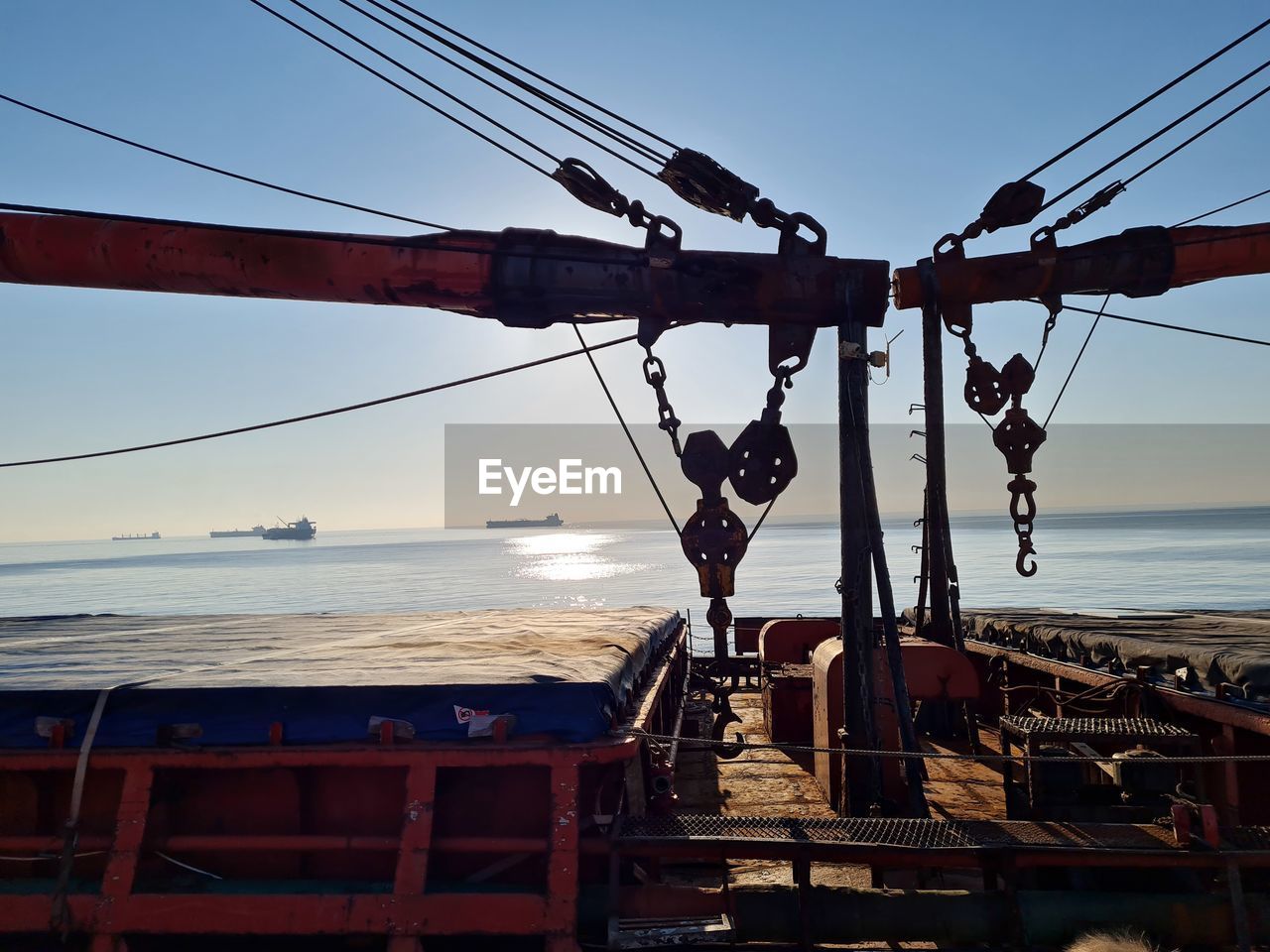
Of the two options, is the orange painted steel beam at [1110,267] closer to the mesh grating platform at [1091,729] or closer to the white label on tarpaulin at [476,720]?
the mesh grating platform at [1091,729]

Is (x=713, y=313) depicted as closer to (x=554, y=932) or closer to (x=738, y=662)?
(x=554, y=932)

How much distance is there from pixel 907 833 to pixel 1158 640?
4.64m

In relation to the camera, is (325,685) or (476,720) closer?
(476,720)

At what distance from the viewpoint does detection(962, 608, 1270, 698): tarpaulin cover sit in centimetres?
616

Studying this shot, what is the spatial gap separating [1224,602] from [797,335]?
46628 mm

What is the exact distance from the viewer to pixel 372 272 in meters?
6.36

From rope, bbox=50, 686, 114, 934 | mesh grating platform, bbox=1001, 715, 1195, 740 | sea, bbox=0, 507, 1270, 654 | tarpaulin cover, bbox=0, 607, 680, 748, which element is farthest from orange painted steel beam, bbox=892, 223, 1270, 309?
sea, bbox=0, 507, 1270, 654

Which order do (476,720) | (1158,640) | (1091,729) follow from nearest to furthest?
1. (476,720)
2. (1091,729)
3. (1158,640)

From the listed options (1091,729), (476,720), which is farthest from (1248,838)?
(476,720)

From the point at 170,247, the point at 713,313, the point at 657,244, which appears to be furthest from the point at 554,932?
the point at 170,247

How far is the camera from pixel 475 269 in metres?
6.30

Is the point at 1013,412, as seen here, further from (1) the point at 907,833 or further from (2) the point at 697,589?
(2) the point at 697,589

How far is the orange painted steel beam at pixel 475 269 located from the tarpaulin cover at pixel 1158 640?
4114 mm

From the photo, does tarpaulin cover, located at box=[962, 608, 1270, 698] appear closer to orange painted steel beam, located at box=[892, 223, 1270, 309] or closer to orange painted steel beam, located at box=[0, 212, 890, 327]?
orange painted steel beam, located at box=[892, 223, 1270, 309]
